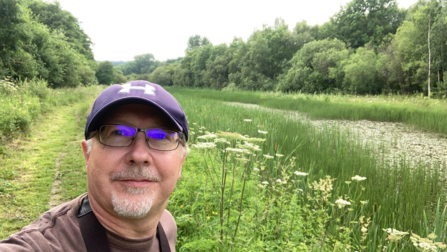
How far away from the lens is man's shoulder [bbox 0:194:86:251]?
847 mm

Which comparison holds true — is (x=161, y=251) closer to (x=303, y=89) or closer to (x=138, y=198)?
(x=138, y=198)

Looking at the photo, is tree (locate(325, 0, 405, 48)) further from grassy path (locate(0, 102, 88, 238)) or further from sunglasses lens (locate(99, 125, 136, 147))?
sunglasses lens (locate(99, 125, 136, 147))

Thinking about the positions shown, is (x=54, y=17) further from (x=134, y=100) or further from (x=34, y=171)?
(x=134, y=100)

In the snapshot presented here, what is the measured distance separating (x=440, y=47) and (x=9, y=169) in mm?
27501

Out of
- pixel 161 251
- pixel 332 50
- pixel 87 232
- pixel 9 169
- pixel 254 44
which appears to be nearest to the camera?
pixel 87 232

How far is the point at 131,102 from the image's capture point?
108 cm

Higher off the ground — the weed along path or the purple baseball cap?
the purple baseball cap

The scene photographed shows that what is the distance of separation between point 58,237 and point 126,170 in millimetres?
305

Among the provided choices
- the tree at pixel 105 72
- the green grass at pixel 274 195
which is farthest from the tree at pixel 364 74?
the tree at pixel 105 72

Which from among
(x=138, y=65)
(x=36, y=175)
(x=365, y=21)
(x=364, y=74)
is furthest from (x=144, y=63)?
(x=36, y=175)

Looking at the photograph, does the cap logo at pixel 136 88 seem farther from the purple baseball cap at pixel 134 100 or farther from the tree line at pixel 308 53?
the tree line at pixel 308 53

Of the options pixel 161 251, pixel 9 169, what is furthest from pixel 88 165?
pixel 9 169

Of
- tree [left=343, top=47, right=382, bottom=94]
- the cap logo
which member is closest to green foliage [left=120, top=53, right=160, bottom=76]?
tree [left=343, top=47, right=382, bottom=94]

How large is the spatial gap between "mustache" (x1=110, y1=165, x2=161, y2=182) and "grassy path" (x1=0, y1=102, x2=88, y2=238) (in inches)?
107
